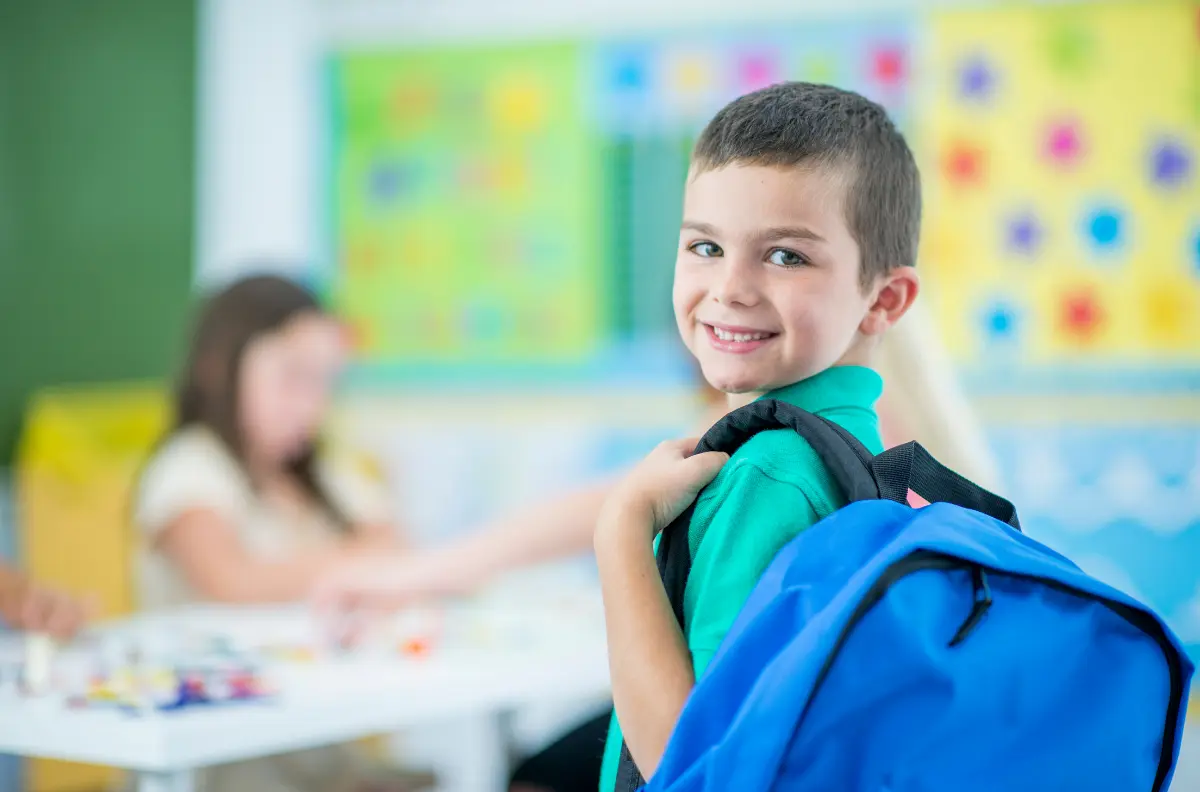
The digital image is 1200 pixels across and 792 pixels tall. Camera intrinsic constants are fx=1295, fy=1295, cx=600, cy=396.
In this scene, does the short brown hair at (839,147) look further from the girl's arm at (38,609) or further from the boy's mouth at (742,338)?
the girl's arm at (38,609)

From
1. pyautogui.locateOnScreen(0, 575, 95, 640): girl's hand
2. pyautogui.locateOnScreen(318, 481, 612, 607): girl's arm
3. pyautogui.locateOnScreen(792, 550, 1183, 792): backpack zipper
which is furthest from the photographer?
pyautogui.locateOnScreen(318, 481, 612, 607): girl's arm

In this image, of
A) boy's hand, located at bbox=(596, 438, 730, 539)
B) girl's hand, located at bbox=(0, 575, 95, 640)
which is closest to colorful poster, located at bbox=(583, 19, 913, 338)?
girl's hand, located at bbox=(0, 575, 95, 640)

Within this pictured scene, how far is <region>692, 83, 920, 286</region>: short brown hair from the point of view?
89 cm

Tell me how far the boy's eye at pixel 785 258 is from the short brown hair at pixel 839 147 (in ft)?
0.15

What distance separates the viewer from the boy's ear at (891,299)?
0.97 metres

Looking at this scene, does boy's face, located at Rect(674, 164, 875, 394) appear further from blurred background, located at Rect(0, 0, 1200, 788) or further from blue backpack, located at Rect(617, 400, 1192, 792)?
blurred background, located at Rect(0, 0, 1200, 788)

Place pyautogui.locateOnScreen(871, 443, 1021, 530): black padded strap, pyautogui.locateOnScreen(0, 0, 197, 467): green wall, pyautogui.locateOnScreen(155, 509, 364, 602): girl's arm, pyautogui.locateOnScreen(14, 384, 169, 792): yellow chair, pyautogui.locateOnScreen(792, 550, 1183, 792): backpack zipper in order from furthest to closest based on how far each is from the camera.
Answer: pyautogui.locateOnScreen(0, 0, 197, 467): green wall
pyautogui.locateOnScreen(14, 384, 169, 792): yellow chair
pyautogui.locateOnScreen(155, 509, 364, 602): girl's arm
pyautogui.locateOnScreen(871, 443, 1021, 530): black padded strap
pyautogui.locateOnScreen(792, 550, 1183, 792): backpack zipper

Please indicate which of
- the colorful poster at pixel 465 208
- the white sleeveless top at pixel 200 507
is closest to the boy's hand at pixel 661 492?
the white sleeveless top at pixel 200 507

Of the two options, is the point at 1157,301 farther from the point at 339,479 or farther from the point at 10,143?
the point at 10,143

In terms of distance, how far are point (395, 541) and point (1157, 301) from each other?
1965 millimetres

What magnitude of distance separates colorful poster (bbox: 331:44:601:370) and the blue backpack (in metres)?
2.78

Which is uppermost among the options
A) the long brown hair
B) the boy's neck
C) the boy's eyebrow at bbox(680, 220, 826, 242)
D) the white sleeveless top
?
the boy's eyebrow at bbox(680, 220, 826, 242)

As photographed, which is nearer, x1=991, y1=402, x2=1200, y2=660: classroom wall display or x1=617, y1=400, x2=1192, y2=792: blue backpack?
x1=617, y1=400, x2=1192, y2=792: blue backpack

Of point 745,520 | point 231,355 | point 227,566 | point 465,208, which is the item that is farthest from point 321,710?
point 465,208
